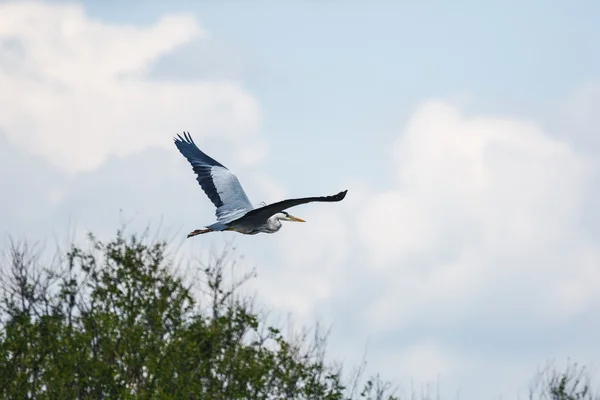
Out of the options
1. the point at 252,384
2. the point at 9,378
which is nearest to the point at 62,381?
the point at 9,378

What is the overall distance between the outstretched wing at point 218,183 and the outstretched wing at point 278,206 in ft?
1.10

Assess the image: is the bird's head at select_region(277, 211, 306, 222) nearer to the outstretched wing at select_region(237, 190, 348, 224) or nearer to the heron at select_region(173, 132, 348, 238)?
the heron at select_region(173, 132, 348, 238)

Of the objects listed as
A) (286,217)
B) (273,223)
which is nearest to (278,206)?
(273,223)

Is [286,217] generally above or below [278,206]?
above

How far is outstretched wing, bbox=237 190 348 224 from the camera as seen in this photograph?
892 inches

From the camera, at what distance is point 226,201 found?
90.9 feet

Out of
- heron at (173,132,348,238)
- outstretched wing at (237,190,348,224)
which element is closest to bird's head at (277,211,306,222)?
heron at (173,132,348,238)

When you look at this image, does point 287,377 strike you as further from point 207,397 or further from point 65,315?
point 65,315

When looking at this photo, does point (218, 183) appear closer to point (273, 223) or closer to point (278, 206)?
point (273, 223)

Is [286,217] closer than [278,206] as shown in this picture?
No

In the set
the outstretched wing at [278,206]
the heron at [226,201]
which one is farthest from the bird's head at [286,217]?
the outstretched wing at [278,206]

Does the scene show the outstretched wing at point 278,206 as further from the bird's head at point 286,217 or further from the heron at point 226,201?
the bird's head at point 286,217

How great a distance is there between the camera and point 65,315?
3212 centimetres

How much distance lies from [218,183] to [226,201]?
656 mm
